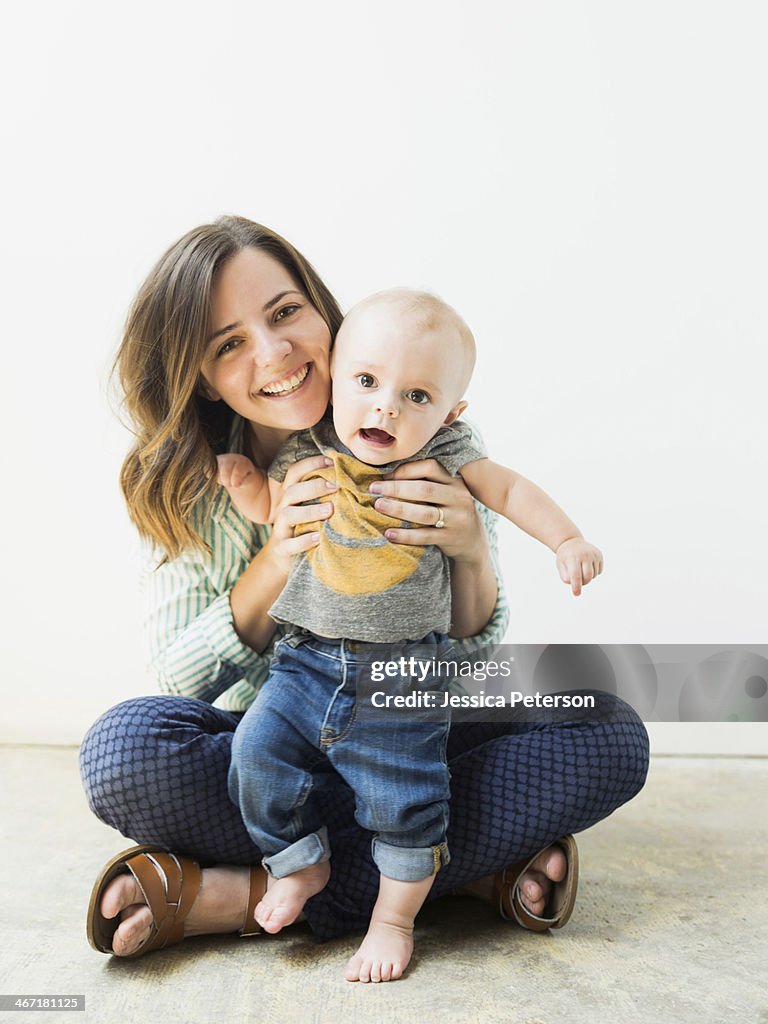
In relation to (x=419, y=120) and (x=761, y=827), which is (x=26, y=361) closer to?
(x=419, y=120)

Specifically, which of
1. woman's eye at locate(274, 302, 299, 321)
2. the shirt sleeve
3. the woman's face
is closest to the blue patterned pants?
the shirt sleeve

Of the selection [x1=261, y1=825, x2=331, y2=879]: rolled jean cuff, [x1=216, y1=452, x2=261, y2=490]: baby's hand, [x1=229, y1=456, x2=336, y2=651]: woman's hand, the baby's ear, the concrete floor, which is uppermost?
the baby's ear

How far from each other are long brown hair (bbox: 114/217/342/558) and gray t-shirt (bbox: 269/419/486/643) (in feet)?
0.75

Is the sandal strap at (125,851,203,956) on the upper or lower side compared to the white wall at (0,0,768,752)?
lower

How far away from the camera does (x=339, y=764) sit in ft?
4.52

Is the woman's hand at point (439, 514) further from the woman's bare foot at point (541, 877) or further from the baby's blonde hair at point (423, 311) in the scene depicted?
the woman's bare foot at point (541, 877)

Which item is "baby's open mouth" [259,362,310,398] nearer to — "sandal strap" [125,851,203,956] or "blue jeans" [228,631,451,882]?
"blue jeans" [228,631,451,882]

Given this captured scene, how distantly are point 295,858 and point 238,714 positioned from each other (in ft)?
1.06

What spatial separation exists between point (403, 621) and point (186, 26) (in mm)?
1524

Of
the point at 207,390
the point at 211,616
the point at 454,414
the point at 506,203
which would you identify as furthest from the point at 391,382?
the point at 506,203

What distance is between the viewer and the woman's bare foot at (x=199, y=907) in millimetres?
1345

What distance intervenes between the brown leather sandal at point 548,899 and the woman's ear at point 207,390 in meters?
0.77

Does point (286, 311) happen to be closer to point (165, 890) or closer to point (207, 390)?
point (207, 390)

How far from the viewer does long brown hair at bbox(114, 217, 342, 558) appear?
1.51 meters
